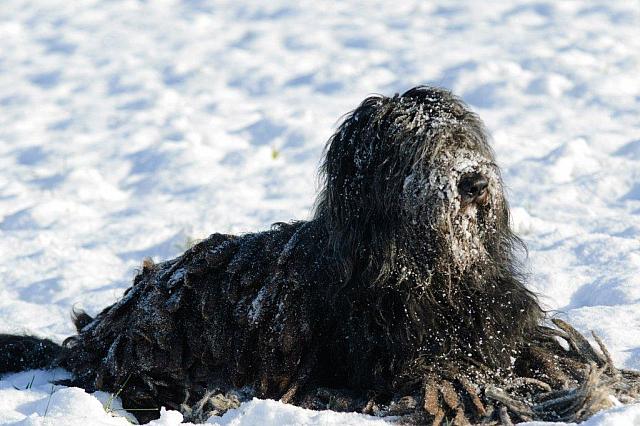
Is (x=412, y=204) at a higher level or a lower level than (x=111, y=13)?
higher

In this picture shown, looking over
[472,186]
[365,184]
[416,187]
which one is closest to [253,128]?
[365,184]

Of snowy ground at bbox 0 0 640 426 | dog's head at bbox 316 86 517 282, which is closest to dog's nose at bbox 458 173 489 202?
dog's head at bbox 316 86 517 282

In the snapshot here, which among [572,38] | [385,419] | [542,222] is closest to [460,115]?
[385,419]

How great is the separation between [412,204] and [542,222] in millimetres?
3452

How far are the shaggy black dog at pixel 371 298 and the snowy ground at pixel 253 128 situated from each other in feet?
1.19

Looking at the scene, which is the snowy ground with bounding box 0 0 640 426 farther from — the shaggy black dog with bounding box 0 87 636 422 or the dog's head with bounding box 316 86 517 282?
the dog's head with bounding box 316 86 517 282

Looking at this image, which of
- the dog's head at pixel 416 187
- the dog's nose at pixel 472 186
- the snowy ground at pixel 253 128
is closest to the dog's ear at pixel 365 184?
the dog's head at pixel 416 187

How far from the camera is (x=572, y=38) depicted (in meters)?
11.9

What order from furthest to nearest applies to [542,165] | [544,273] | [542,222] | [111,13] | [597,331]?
[111,13], [542,165], [542,222], [544,273], [597,331]

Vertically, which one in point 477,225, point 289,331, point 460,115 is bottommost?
point 289,331

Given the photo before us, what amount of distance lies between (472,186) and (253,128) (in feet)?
21.1

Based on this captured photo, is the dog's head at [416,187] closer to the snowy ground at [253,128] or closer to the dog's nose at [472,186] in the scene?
the dog's nose at [472,186]

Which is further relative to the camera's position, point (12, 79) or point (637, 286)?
point (12, 79)

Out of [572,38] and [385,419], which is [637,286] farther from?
[572,38]
